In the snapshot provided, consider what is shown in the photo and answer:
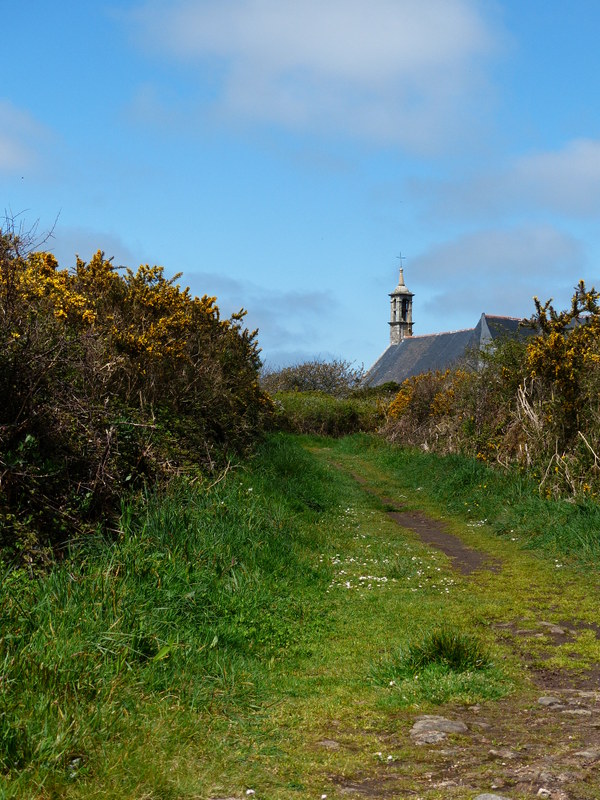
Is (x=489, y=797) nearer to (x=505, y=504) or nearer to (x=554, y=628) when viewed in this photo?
(x=554, y=628)

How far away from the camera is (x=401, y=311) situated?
56.6m

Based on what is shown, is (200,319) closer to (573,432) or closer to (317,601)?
(573,432)

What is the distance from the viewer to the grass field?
411 cm

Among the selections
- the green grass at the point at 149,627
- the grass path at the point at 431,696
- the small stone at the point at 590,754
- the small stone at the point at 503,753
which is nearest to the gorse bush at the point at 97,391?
the green grass at the point at 149,627

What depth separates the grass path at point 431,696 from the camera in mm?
4211

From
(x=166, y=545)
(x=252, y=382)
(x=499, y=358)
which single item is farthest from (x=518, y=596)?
(x=252, y=382)

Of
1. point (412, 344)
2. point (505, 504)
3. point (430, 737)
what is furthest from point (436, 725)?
point (412, 344)

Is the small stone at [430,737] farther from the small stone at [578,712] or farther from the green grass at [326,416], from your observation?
the green grass at [326,416]

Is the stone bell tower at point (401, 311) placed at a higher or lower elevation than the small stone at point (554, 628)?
higher

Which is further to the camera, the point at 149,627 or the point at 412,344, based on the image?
the point at 412,344

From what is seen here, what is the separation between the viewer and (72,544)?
7.65 meters

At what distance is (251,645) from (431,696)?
1655 millimetres

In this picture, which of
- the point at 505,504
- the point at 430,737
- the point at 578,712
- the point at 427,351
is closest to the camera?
the point at 430,737

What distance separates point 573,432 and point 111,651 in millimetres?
9773
